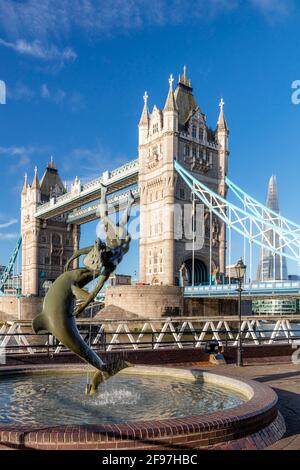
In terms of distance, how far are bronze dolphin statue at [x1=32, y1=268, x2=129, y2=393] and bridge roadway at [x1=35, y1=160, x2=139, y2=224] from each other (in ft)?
169

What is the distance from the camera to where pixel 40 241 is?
8744 centimetres

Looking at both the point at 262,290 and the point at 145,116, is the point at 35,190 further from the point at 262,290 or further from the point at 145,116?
the point at 262,290

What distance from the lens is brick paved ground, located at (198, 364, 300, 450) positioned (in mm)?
6145

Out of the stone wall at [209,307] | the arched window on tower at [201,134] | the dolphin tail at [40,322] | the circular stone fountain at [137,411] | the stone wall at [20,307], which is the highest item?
the arched window on tower at [201,134]

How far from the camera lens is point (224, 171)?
6184cm

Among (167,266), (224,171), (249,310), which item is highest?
(224,171)

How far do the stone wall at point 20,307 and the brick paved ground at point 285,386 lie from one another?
50.2m

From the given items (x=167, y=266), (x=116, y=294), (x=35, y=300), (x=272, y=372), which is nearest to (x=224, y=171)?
(x=167, y=266)

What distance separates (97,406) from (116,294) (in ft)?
130

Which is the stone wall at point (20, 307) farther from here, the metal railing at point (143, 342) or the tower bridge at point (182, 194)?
the metal railing at point (143, 342)

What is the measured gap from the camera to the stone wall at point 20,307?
61.5 m

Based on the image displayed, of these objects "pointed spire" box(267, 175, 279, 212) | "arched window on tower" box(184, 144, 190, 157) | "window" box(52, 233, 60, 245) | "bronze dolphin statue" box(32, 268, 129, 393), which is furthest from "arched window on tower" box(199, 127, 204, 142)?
"pointed spire" box(267, 175, 279, 212)

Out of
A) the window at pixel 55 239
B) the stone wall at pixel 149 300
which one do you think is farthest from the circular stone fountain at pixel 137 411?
the window at pixel 55 239
